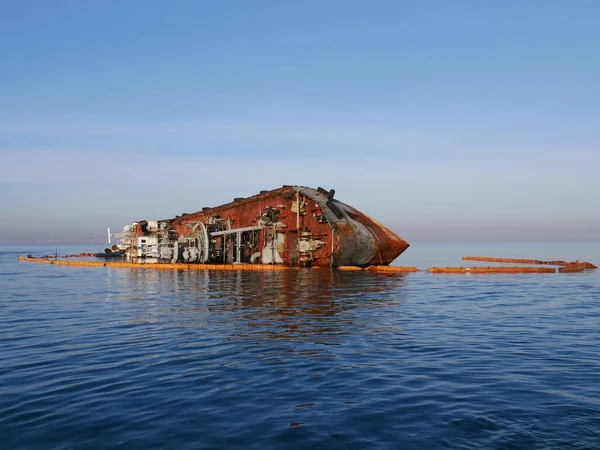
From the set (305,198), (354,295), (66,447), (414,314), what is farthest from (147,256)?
(66,447)

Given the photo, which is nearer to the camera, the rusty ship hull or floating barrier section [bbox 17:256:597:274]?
floating barrier section [bbox 17:256:597:274]

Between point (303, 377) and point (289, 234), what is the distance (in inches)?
1808

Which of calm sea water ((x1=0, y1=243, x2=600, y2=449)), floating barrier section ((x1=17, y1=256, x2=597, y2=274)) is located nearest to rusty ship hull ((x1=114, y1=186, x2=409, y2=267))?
floating barrier section ((x1=17, y1=256, x2=597, y2=274))

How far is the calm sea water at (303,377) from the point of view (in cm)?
852

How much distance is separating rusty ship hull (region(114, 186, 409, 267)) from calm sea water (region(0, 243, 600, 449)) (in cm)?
2746

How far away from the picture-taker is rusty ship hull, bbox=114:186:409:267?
5353 cm

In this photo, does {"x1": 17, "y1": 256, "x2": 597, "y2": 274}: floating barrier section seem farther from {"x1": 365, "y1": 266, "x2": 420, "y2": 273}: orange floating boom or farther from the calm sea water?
the calm sea water

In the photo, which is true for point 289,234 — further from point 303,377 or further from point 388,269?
point 303,377

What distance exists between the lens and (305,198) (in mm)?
56312

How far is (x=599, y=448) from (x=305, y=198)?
161 ft

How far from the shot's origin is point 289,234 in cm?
5791

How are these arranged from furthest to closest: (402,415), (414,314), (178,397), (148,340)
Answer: (414,314) < (148,340) < (178,397) < (402,415)

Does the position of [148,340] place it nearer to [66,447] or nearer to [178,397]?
[178,397]

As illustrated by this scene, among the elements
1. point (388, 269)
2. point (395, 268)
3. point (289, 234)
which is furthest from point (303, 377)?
point (289, 234)
